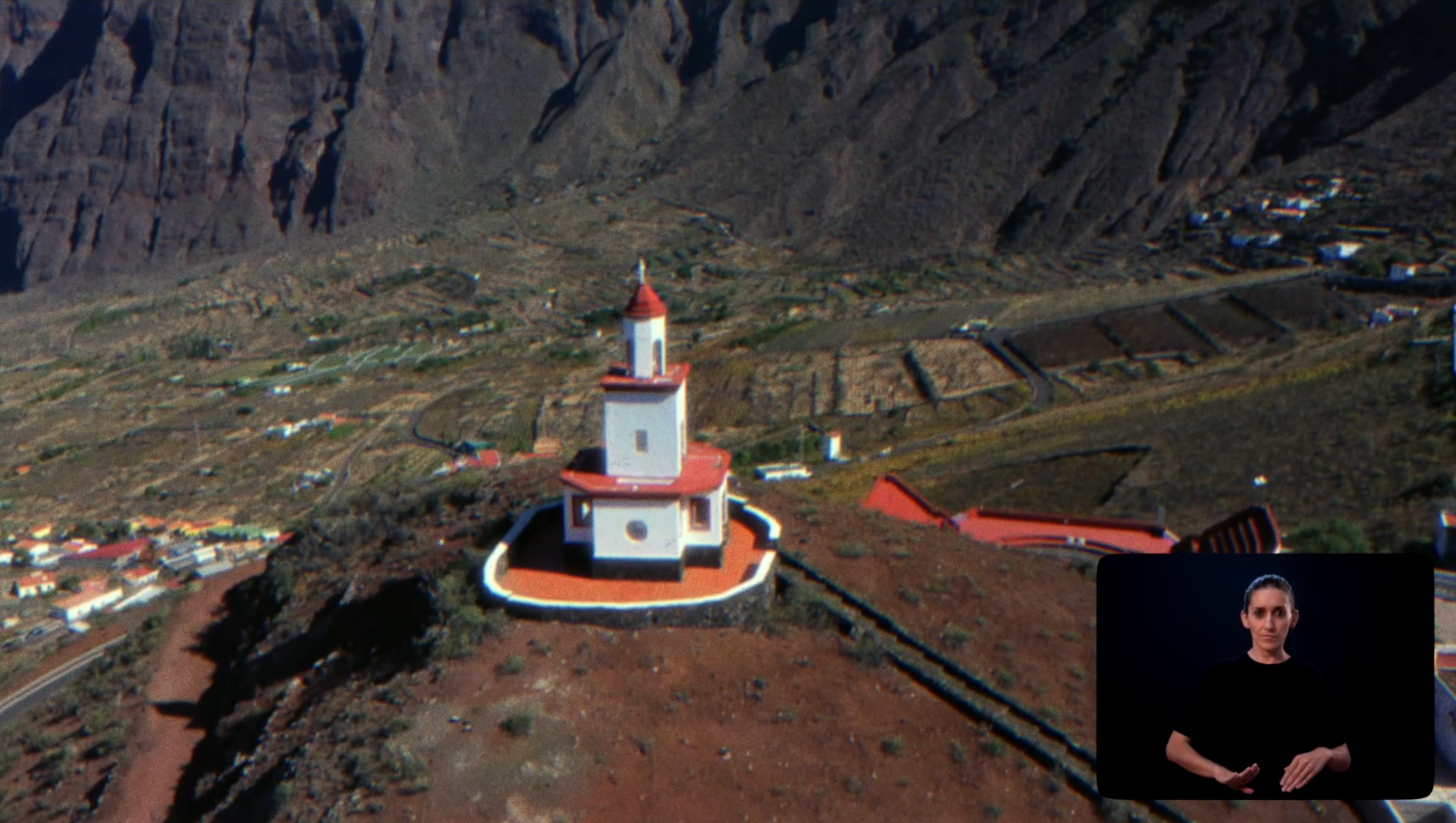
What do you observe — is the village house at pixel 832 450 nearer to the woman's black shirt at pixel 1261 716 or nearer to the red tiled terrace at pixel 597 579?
the red tiled terrace at pixel 597 579

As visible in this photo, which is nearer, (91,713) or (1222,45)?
(91,713)

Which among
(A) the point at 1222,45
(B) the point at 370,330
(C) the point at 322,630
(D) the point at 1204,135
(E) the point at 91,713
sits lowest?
(B) the point at 370,330

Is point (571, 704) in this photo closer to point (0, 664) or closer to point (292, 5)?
point (0, 664)

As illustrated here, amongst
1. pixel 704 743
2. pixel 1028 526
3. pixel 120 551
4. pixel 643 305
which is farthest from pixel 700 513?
pixel 120 551

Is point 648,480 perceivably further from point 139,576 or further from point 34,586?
point 34,586

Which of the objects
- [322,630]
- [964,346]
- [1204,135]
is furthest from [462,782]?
[1204,135]

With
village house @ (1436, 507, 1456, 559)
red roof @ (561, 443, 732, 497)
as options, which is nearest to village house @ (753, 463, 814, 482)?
village house @ (1436, 507, 1456, 559)

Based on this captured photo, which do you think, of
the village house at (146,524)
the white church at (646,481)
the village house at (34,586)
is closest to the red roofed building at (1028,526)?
the white church at (646,481)
